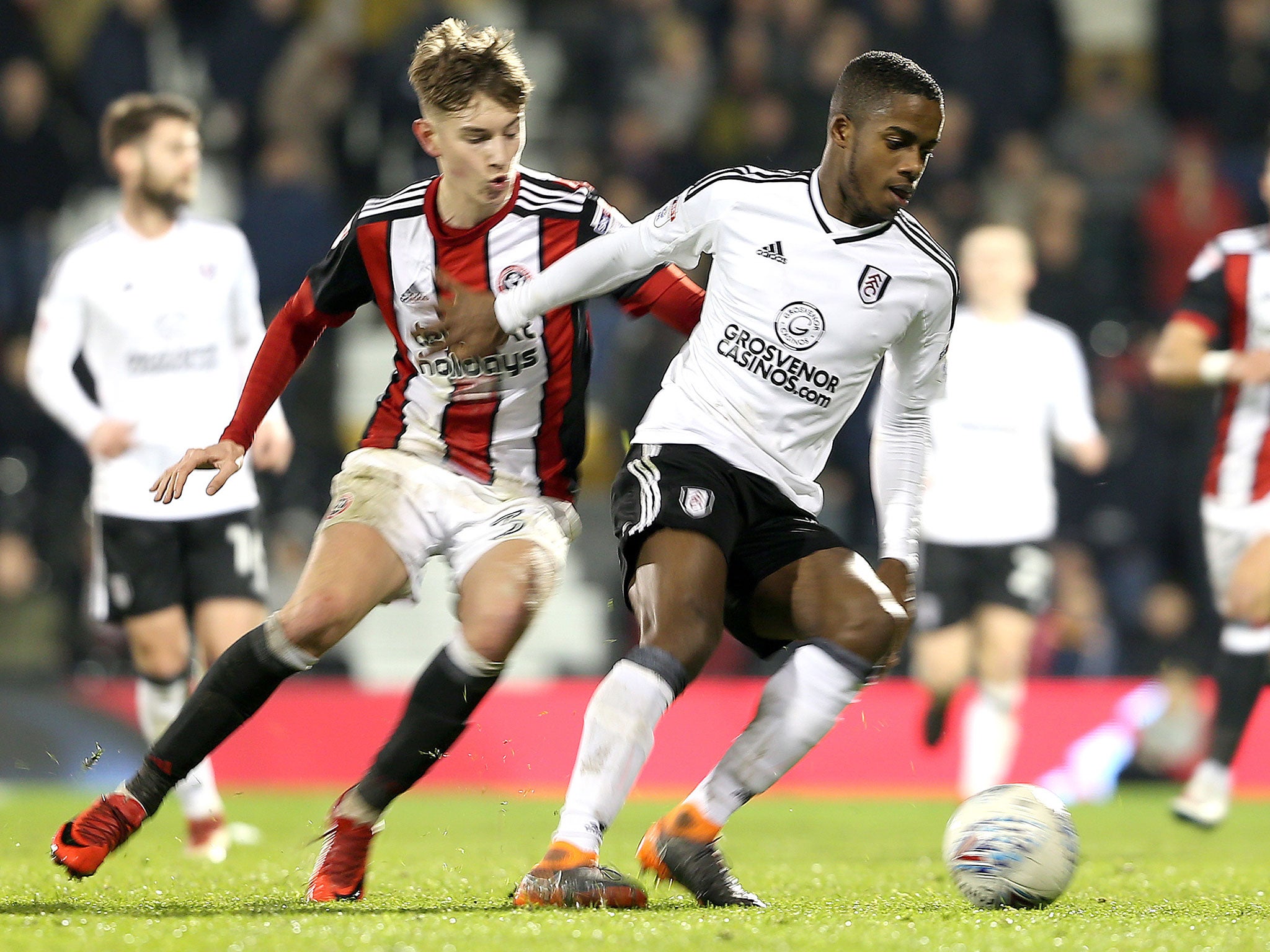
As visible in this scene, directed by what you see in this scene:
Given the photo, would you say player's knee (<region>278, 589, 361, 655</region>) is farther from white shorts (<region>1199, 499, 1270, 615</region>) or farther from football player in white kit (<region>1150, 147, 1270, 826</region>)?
white shorts (<region>1199, 499, 1270, 615</region>)

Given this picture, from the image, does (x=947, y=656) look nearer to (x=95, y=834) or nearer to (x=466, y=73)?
(x=466, y=73)

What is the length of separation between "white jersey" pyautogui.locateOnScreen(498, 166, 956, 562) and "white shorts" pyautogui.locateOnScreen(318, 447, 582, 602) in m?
0.34

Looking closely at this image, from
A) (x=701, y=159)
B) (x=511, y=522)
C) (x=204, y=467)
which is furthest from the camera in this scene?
(x=701, y=159)

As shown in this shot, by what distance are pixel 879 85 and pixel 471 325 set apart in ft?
3.53

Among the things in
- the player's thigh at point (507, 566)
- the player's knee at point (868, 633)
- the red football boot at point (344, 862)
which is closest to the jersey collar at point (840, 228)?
the player's knee at point (868, 633)

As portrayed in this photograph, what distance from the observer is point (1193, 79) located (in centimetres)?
1227

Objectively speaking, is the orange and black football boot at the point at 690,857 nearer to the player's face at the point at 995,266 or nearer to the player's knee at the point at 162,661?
the player's knee at the point at 162,661

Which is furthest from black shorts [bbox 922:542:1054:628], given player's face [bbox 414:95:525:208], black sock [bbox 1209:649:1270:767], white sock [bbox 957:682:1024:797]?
player's face [bbox 414:95:525:208]

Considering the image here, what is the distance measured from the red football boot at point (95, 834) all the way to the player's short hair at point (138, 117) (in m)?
2.87

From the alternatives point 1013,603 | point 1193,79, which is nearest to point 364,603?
point 1013,603

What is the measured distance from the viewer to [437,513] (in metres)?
4.31

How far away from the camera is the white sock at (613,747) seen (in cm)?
375

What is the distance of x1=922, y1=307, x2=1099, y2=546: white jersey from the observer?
7879 mm

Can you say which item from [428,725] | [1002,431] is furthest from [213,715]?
[1002,431]
